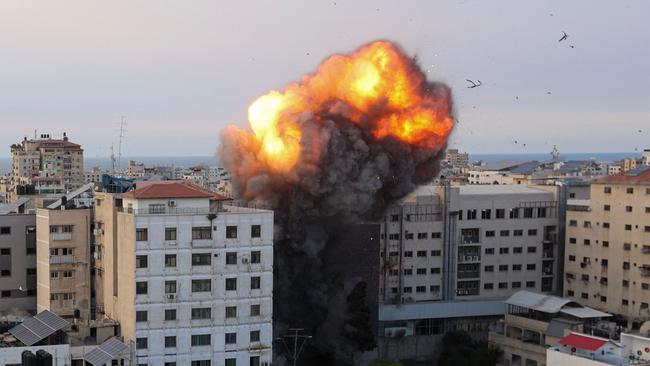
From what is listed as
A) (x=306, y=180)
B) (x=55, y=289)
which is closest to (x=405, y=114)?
(x=306, y=180)

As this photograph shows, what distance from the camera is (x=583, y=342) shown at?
1708 inches

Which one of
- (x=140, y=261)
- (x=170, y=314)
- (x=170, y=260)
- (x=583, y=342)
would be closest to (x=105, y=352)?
(x=170, y=314)

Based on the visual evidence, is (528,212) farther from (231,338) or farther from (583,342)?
(231,338)

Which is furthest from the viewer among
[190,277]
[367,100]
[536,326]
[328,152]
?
[536,326]

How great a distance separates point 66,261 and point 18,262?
4599mm

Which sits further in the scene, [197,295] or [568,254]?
[568,254]

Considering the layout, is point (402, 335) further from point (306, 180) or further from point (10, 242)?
point (10, 242)

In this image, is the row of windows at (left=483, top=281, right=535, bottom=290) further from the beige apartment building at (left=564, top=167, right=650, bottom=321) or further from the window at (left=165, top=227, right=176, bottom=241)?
the window at (left=165, top=227, right=176, bottom=241)

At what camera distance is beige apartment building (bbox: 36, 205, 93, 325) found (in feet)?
154

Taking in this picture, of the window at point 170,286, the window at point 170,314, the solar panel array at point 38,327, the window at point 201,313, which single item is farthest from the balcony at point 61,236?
the window at point 201,313

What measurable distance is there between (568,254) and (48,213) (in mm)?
34237

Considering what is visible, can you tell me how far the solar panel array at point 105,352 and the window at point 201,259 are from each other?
4.84 meters

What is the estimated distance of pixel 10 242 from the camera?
50.2 metres

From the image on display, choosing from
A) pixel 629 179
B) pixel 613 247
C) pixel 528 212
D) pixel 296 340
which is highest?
pixel 629 179
